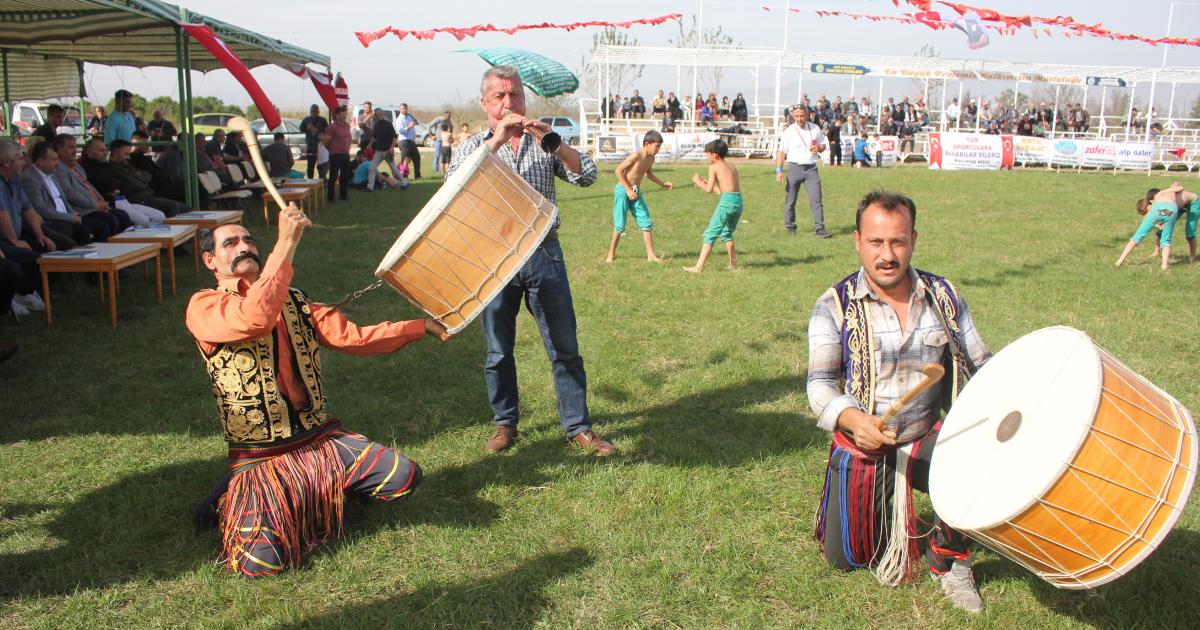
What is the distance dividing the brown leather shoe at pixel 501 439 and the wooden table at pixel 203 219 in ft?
19.1

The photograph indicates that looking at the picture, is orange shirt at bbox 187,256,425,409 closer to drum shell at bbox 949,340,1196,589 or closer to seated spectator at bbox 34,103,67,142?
drum shell at bbox 949,340,1196,589

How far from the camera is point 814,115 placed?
28.4 m

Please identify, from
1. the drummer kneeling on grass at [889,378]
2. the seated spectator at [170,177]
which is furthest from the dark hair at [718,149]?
the seated spectator at [170,177]

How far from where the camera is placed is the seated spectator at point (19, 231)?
6864mm

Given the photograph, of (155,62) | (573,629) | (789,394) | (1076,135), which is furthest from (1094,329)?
(1076,135)

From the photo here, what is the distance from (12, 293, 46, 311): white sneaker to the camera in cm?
715

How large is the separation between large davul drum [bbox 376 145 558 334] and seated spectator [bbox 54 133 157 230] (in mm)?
7002

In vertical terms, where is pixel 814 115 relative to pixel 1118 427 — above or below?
above

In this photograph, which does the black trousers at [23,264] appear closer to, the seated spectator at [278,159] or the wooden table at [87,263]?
the wooden table at [87,263]

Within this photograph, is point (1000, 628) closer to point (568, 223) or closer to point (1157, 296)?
point (1157, 296)

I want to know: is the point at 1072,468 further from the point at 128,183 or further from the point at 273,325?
the point at 128,183

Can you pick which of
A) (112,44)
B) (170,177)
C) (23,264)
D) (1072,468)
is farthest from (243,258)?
(112,44)

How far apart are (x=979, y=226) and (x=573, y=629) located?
1170 cm

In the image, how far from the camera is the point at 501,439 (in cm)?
450
